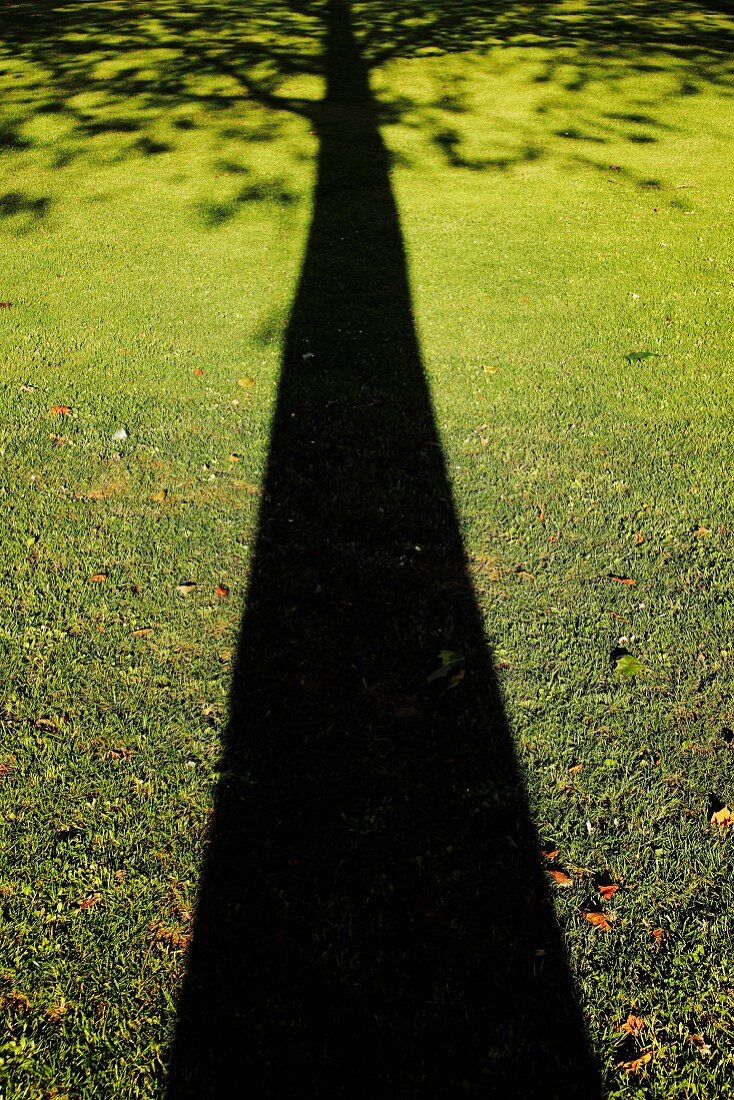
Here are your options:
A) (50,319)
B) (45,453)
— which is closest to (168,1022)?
(45,453)

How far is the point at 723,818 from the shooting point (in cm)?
271

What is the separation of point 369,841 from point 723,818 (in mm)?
1195

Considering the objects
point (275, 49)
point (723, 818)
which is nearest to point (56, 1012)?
point (723, 818)

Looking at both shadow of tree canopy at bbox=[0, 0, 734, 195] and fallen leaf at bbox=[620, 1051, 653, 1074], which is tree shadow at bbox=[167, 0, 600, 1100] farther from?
shadow of tree canopy at bbox=[0, 0, 734, 195]

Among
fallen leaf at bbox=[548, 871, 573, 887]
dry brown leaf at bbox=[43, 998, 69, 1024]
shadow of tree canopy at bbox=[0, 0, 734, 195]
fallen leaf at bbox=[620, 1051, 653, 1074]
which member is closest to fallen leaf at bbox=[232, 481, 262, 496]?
fallen leaf at bbox=[548, 871, 573, 887]

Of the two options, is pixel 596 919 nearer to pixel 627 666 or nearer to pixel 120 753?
pixel 627 666

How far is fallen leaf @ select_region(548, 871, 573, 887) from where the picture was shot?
2527 millimetres

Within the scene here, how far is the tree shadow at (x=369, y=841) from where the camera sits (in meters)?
2.15

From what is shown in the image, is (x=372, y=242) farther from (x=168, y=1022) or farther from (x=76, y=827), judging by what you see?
(x=168, y=1022)

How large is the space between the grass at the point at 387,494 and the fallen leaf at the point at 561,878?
0.07 m

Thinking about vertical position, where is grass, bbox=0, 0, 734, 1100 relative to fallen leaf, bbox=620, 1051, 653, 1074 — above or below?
above

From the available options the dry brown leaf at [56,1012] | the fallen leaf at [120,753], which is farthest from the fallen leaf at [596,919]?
the fallen leaf at [120,753]

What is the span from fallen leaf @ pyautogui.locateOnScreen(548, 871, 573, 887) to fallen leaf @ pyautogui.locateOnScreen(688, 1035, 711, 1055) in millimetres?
505

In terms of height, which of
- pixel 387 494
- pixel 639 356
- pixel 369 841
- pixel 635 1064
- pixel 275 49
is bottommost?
pixel 635 1064
